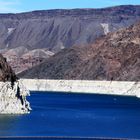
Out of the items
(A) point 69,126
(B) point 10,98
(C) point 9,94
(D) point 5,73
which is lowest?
(A) point 69,126

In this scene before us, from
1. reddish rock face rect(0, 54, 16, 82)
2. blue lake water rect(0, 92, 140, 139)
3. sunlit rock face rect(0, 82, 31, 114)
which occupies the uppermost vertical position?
reddish rock face rect(0, 54, 16, 82)

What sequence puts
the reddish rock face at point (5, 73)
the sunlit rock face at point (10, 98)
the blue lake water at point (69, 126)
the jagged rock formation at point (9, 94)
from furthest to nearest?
the reddish rock face at point (5, 73) < the jagged rock formation at point (9, 94) < the sunlit rock face at point (10, 98) < the blue lake water at point (69, 126)

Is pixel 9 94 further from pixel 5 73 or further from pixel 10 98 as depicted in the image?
pixel 5 73

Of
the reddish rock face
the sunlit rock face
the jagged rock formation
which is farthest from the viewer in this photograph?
the reddish rock face

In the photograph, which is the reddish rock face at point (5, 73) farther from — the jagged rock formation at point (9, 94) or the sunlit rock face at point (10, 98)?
the sunlit rock face at point (10, 98)

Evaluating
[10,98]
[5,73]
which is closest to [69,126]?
[10,98]

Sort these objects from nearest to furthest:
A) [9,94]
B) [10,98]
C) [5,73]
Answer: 1. [9,94]
2. [10,98]
3. [5,73]

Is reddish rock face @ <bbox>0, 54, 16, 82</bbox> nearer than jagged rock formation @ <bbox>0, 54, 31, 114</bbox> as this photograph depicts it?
No

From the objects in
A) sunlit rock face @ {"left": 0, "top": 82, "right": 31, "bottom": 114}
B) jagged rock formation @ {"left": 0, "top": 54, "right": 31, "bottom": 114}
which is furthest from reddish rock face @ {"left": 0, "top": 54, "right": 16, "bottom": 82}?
sunlit rock face @ {"left": 0, "top": 82, "right": 31, "bottom": 114}

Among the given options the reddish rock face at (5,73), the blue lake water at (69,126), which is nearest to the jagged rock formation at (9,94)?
the reddish rock face at (5,73)

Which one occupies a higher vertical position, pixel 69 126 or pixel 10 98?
pixel 10 98

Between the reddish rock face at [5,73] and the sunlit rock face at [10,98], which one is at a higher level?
the reddish rock face at [5,73]

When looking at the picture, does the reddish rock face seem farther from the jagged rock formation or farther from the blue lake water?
the blue lake water

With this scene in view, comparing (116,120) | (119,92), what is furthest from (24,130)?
(119,92)
